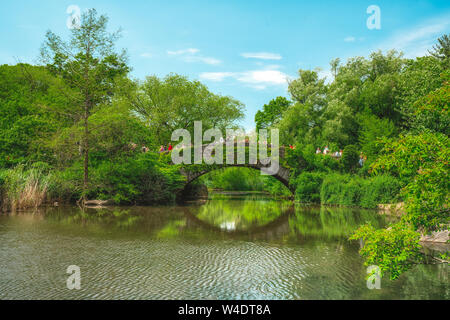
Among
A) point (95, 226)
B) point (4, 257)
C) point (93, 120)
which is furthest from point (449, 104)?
point (93, 120)

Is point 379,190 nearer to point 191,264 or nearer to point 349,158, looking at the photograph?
point 349,158

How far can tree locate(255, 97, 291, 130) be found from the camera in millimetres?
44094

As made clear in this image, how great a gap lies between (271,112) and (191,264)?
39039 millimetres

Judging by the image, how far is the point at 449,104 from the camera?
4566mm

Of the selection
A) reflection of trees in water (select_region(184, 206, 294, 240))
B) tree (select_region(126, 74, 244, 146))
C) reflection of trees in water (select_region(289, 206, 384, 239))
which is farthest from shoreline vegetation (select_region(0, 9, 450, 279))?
tree (select_region(126, 74, 244, 146))

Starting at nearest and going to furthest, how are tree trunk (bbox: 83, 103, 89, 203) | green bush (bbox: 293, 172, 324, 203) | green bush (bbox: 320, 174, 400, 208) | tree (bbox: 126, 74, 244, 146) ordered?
green bush (bbox: 320, 174, 400, 208), tree trunk (bbox: 83, 103, 89, 203), green bush (bbox: 293, 172, 324, 203), tree (bbox: 126, 74, 244, 146)

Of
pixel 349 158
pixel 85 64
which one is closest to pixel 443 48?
pixel 349 158

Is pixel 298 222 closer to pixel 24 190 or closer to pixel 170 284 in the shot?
pixel 170 284

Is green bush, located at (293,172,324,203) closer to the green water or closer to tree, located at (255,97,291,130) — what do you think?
the green water

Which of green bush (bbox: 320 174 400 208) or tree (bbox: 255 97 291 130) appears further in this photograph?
tree (bbox: 255 97 291 130)

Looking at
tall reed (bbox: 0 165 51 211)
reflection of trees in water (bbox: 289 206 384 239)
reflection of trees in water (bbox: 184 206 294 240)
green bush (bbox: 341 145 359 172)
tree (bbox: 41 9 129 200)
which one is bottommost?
reflection of trees in water (bbox: 184 206 294 240)

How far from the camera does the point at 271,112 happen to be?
44.5 meters

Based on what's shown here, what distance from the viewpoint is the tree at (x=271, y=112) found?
44.1 metres

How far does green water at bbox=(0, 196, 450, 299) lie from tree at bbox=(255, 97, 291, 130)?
109 feet
